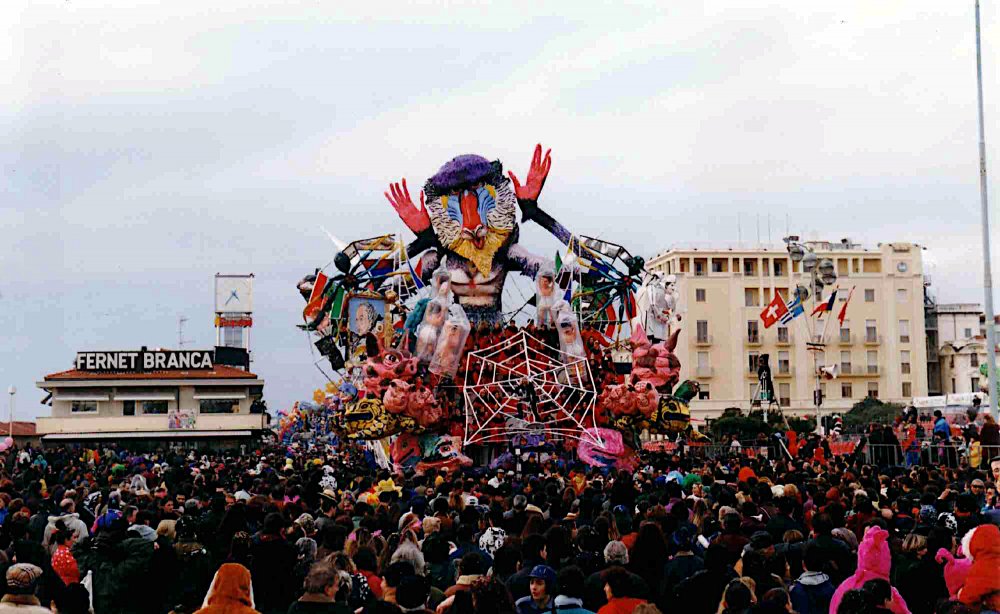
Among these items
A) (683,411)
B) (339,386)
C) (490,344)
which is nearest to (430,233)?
(490,344)

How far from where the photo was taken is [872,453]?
29422 mm

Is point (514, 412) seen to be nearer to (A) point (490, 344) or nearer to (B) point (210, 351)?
(A) point (490, 344)

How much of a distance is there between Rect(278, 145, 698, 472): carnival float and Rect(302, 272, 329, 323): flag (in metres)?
0.05

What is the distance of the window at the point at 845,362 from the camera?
8594 cm

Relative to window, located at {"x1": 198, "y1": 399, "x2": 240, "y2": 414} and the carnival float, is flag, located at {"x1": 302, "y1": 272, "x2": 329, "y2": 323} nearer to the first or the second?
the carnival float

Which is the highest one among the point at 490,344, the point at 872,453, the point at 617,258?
the point at 617,258

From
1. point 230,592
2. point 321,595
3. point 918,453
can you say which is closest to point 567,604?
point 321,595

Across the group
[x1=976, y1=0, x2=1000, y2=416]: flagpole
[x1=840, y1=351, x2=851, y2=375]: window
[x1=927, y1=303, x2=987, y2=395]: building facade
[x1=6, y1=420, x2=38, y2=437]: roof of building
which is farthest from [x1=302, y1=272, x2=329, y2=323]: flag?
[x1=927, y1=303, x2=987, y2=395]: building facade

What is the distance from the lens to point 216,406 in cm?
8369

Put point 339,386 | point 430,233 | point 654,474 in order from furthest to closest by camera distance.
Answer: point 339,386 < point 430,233 < point 654,474

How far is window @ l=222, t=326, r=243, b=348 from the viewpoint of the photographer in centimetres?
9794

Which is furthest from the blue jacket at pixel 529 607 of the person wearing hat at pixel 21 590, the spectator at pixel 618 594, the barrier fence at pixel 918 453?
the barrier fence at pixel 918 453

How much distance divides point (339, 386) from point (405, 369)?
21.8 meters

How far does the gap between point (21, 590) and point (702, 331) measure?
7983cm
